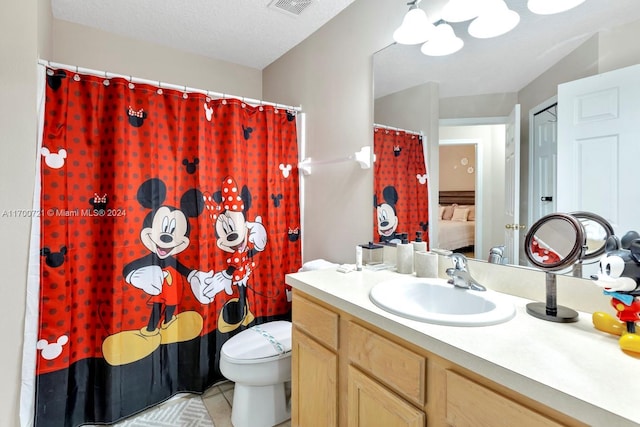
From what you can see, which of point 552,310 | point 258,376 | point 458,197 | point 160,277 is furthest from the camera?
point 160,277

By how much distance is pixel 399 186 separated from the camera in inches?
68.7

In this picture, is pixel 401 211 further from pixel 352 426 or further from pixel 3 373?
pixel 3 373

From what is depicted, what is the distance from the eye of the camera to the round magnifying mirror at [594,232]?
96 centimetres

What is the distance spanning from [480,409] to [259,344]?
1256mm

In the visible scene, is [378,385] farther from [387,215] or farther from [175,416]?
[175,416]

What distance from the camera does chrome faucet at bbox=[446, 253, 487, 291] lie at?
1174mm

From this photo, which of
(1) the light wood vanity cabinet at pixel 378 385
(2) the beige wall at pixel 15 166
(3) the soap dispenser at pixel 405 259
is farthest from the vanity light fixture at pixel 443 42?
(2) the beige wall at pixel 15 166

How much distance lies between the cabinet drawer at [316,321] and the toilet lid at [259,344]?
0.36 metres

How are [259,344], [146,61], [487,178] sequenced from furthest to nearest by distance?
[146,61] → [259,344] → [487,178]

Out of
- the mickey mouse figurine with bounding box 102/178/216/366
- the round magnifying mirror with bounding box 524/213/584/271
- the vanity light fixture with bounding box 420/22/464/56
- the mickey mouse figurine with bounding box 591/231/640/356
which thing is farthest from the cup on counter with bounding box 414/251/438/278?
the mickey mouse figurine with bounding box 102/178/216/366

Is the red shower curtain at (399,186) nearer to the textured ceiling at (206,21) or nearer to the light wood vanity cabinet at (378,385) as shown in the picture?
the light wood vanity cabinet at (378,385)

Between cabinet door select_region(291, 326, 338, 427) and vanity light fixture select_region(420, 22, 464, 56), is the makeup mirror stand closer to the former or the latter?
Answer: cabinet door select_region(291, 326, 338, 427)

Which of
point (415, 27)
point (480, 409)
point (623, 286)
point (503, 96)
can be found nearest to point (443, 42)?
point (415, 27)

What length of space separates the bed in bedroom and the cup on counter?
0.13m
